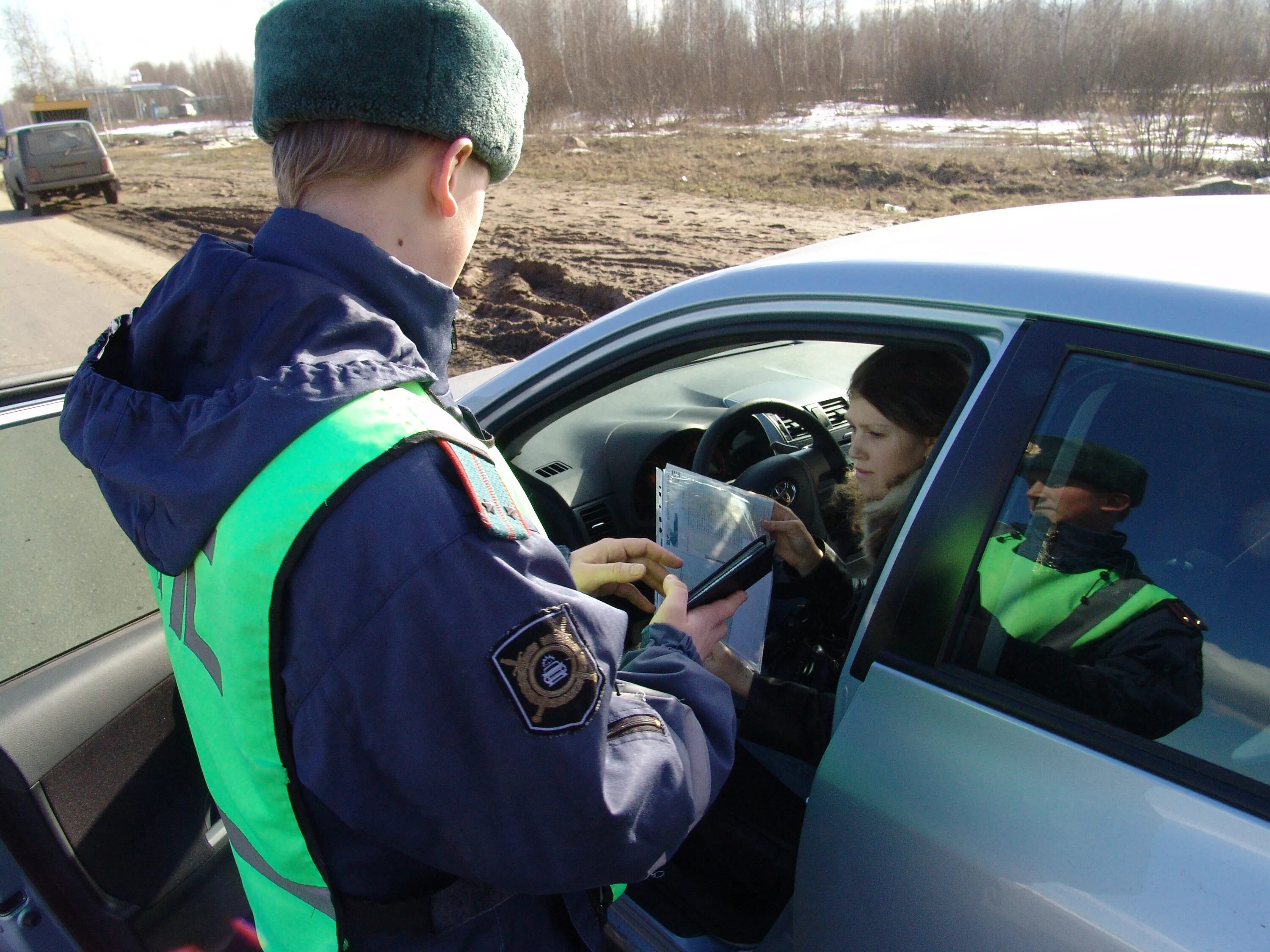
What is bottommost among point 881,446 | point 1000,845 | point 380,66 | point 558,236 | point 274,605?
point 558,236

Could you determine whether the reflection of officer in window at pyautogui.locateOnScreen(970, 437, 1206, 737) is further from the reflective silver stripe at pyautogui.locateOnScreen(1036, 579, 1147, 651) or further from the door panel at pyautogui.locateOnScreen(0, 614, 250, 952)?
the door panel at pyautogui.locateOnScreen(0, 614, 250, 952)

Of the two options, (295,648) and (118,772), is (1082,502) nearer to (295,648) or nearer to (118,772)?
(295,648)

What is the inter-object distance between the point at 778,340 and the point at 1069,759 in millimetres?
967

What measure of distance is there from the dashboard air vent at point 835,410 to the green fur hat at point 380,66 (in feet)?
6.69

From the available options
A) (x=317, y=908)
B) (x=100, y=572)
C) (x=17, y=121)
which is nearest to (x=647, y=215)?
(x=100, y=572)

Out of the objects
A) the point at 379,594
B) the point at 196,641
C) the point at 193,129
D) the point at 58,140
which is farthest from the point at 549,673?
the point at 193,129

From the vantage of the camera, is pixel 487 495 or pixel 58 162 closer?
pixel 487 495

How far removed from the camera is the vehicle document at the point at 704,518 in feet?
6.17

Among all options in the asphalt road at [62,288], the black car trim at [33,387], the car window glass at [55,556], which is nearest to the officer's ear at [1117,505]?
the car window glass at [55,556]

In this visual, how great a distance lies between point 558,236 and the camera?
39.0ft

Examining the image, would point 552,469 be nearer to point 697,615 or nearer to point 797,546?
point 797,546

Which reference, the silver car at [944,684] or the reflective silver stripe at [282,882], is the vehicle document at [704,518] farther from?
the reflective silver stripe at [282,882]

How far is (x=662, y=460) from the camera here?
2697 mm

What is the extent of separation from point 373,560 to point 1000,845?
85 cm
